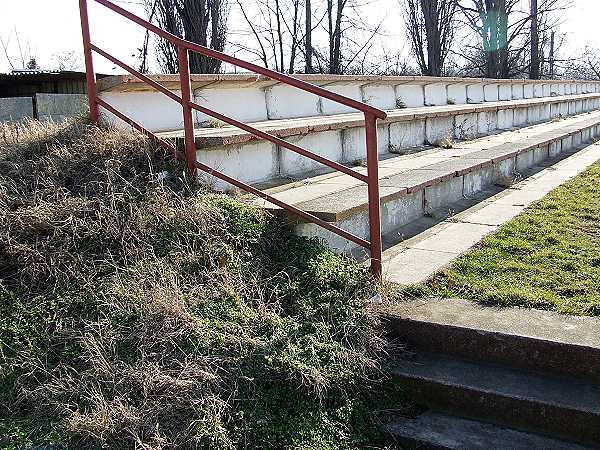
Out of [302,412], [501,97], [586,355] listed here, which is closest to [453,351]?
[586,355]

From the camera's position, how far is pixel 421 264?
378cm

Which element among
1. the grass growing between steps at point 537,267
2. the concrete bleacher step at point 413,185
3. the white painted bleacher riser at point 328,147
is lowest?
the grass growing between steps at point 537,267

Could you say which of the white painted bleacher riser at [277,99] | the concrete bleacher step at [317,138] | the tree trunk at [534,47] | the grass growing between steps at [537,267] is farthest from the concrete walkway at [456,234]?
the tree trunk at [534,47]

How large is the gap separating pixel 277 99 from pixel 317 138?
3.46 feet

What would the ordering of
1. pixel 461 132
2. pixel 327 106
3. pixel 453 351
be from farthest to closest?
pixel 461 132 → pixel 327 106 → pixel 453 351

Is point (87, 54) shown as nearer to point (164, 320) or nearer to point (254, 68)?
point (254, 68)

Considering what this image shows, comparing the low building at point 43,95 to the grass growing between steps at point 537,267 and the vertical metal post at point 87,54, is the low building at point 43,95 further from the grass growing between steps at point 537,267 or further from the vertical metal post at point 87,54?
the grass growing between steps at point 537,267

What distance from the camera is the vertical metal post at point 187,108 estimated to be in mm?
3670

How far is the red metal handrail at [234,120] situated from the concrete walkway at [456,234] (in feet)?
1.39

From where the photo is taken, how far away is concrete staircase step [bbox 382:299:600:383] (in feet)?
8.80

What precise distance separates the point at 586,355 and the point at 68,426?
2.23m

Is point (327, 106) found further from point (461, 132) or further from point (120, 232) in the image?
point (120, 232)

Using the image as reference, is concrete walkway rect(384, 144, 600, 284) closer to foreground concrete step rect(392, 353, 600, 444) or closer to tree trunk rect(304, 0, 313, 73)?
foreground concrete step rect(392, 353, 600, 444)

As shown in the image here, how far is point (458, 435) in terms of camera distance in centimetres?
256
